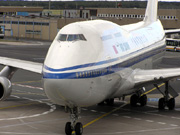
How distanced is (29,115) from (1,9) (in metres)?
171

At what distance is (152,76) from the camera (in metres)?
31.6

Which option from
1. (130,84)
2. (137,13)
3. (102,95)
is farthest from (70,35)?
(137,13)

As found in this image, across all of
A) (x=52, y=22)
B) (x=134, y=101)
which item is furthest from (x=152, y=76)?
(x=52, y=22)

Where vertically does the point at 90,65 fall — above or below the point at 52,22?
above

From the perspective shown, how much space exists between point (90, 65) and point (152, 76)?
8.49 meters

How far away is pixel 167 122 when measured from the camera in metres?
30.3

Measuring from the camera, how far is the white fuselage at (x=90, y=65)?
76.1ft

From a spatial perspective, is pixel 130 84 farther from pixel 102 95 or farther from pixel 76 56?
pixel 76 56

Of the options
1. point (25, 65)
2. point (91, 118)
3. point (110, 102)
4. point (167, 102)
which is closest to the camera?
point (91, 118)

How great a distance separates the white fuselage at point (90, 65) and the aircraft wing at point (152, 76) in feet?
1.83

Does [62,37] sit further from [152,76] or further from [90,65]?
[152,76]

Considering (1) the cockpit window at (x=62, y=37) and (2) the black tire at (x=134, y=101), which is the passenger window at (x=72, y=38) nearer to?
(1) the cockpit window at (x=62, y=37)

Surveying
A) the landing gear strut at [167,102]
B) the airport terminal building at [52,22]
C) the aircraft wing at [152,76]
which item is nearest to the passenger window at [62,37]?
the aircraft wing at [152,76]

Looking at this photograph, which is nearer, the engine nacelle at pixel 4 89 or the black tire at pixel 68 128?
the black tire at pixel 68 128
